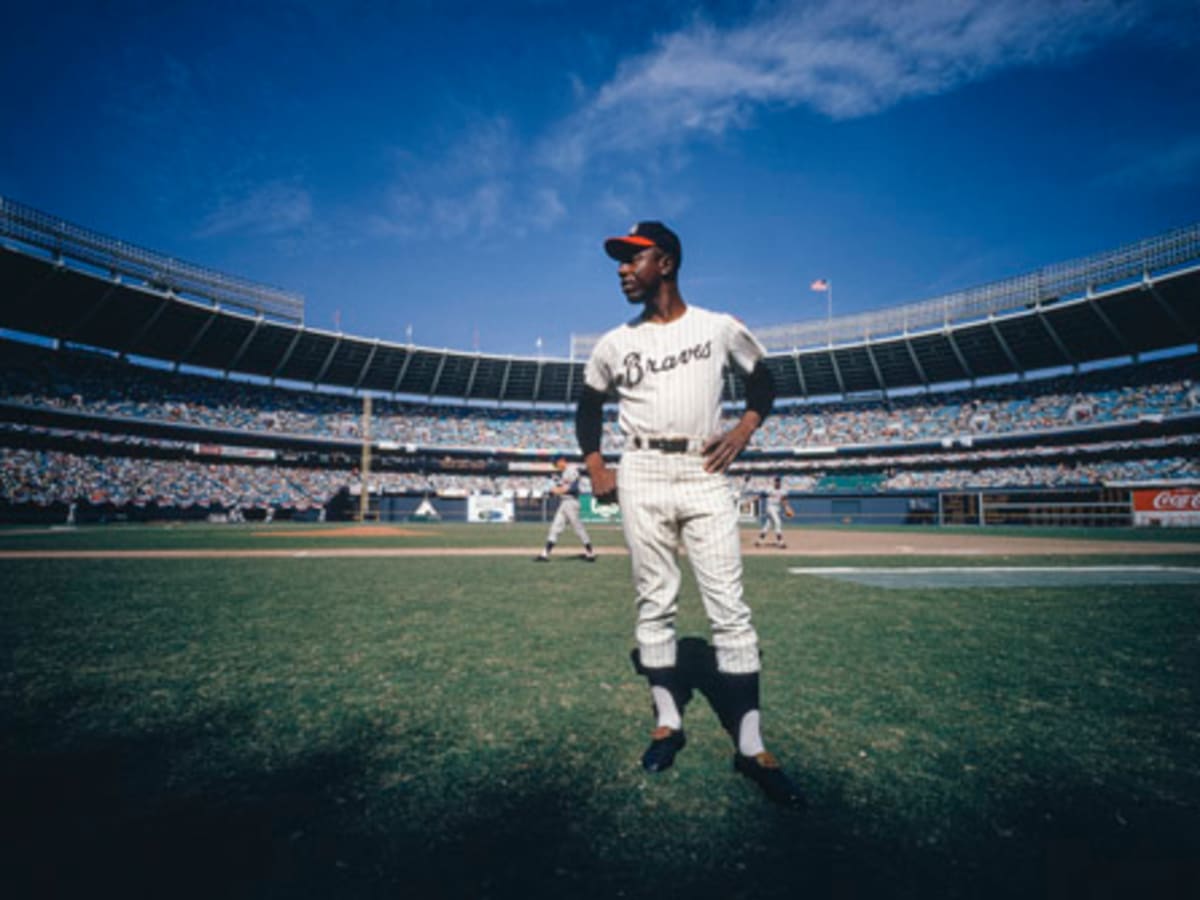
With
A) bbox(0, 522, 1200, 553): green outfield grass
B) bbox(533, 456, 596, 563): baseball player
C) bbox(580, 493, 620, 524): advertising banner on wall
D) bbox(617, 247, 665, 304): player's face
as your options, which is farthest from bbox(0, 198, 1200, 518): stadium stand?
bbox(617, 247, 665, 304): player's face

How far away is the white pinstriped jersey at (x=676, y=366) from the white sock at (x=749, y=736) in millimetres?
1023

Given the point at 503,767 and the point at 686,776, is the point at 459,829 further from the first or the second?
the point at 686,776

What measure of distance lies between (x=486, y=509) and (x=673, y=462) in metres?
33.9

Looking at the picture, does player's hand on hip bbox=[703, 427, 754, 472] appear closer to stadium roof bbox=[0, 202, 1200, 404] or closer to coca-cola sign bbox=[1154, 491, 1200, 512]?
coca-cola sign bbox=[1154, 491, 1200, 512]

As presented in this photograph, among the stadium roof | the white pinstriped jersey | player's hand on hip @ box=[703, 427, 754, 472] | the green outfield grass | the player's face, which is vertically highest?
the stadium roof

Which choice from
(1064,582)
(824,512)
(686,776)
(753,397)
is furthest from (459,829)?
(824,512)

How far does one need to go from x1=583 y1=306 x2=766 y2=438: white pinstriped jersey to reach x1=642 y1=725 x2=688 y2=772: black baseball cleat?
1.09 m

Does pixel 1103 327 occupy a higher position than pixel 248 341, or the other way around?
pixel 248 341

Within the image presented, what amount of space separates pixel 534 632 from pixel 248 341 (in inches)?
1601

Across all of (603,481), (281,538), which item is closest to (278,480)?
(281,538)

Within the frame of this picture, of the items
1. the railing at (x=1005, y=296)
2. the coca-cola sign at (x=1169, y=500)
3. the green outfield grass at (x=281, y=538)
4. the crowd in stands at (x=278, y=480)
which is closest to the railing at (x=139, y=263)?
the crowd in stands at (x=278, y=480)

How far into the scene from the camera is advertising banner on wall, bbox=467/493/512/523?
34.6 metres

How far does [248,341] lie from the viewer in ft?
117

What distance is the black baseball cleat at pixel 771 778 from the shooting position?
1.46m
